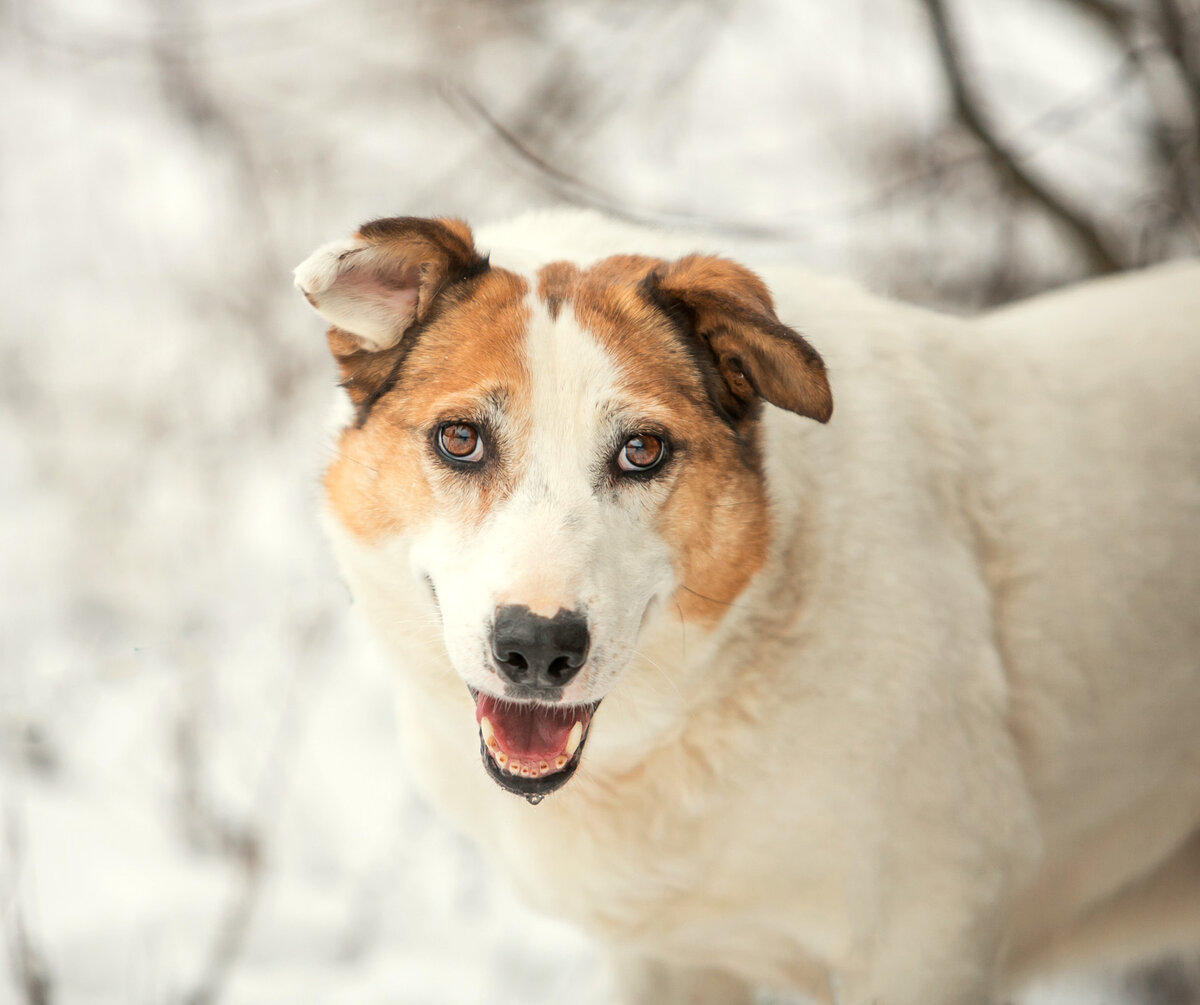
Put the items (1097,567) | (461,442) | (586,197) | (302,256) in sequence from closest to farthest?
(461,442), (1097,567), (586,197), (302,256)

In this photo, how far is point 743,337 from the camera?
90.0 inches

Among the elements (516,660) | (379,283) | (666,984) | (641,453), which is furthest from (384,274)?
(666,984)

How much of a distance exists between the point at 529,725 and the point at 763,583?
586mm

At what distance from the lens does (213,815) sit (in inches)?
195

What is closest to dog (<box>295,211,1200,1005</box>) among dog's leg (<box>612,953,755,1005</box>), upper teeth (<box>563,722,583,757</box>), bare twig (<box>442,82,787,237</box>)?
upper teeth (<box>563,722,583,757</box>)

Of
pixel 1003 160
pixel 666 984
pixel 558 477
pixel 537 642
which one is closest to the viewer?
pixel 537 642

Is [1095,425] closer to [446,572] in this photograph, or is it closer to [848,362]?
[848,362]

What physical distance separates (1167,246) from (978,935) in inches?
143

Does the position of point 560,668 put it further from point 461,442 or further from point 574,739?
point 461,442

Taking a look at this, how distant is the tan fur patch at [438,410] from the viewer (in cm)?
224

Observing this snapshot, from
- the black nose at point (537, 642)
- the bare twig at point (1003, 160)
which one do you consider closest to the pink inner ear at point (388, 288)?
the black nose at point (537, 642)

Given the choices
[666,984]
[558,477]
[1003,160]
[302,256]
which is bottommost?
[666,984]

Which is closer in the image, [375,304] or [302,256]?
[375,304]

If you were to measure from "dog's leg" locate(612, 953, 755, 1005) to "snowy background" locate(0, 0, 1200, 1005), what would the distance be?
69 centimetres
